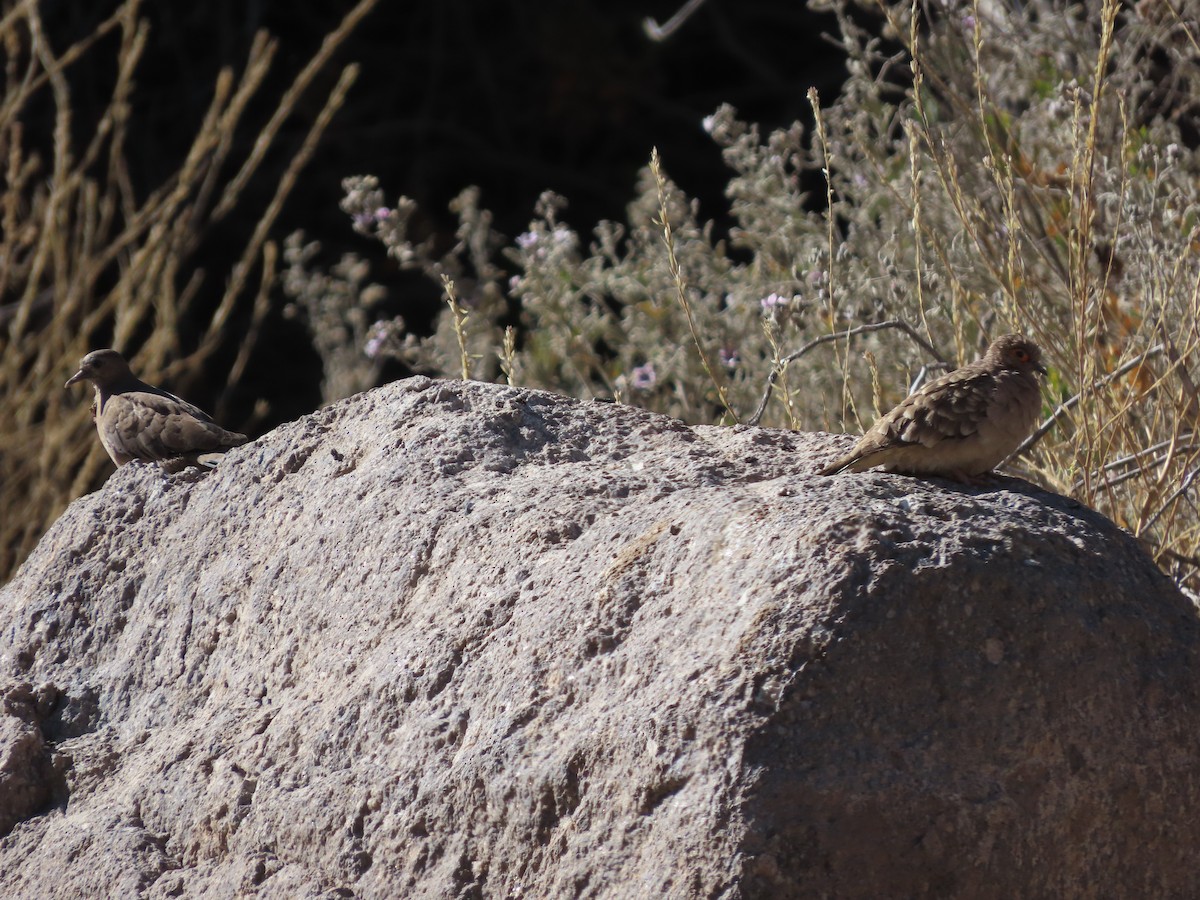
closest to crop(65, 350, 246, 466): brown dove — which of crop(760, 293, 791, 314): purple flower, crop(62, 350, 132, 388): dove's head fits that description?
crop(62, 350, 132, 388): dove's head

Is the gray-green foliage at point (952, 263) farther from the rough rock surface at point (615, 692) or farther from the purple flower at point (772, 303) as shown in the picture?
the rough rock surface at point (615, 692)

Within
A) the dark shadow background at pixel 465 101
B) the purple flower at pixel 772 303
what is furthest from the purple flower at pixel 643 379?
the dark shadow background at pixel 465 101

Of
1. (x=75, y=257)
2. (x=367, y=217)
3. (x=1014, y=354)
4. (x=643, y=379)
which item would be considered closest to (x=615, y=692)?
(x=1014, y=354)

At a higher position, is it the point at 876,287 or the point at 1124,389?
the point at 876,287

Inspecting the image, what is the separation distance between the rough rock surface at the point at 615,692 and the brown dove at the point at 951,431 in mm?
78

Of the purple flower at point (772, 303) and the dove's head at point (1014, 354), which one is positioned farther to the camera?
the purple flower at point (772, 303)

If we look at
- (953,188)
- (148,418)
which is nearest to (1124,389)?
(953,188)

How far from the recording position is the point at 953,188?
326 cm

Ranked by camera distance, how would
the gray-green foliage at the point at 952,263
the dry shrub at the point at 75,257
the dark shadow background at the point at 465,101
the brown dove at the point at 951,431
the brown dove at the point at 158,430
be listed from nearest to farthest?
the brown dove at the point at 951,431 → the gray-green foliage at the point at 952,263 → the brown dove at the point at 158,430 → the dry shrub at the point at 75,257 → the dark shadow background at the point at 465,101

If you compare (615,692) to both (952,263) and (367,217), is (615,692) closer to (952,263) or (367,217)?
(952,263)

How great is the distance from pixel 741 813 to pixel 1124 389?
7.73 ft

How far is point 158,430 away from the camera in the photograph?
352 centimetres

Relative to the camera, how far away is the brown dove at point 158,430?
3.46 m

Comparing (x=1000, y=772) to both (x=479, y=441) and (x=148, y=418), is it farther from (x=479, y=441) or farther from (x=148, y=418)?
(x=148, y=418)
